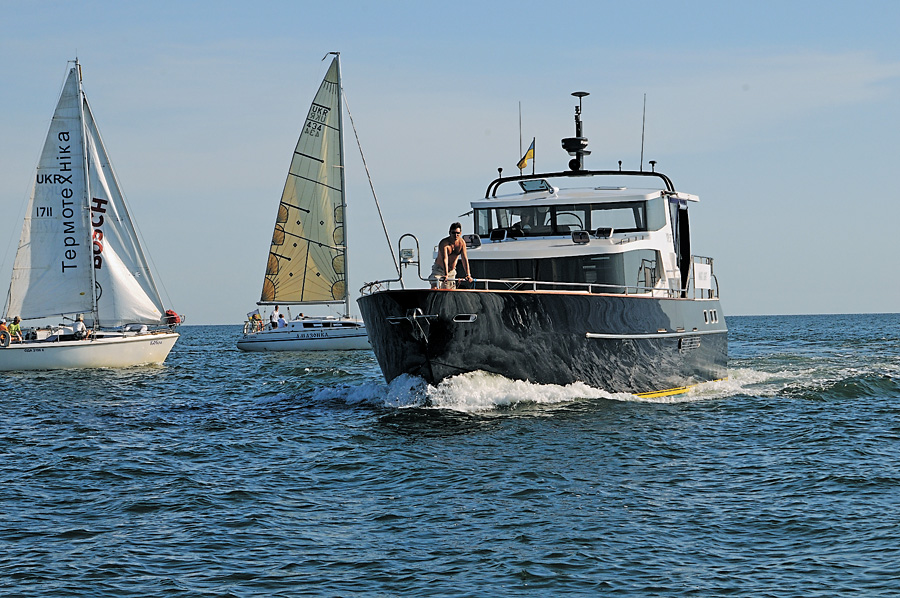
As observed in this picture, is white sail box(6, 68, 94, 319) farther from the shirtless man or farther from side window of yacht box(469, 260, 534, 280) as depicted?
the shirtless man

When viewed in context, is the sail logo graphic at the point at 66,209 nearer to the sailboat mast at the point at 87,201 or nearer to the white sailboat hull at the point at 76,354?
the sailboat mast at the point at 87,201

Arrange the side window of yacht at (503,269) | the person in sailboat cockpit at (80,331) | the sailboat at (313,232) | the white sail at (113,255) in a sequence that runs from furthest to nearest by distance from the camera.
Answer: the sailboat at (313,232) < the white sail at (113,255) < the person in sailboat cockpit at (80,331) < the side window of yacht at (503,269)

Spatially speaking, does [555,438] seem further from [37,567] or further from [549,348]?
[37,567]

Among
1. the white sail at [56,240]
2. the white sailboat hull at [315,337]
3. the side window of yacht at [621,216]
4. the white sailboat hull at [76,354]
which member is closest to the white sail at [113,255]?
the white sail at [56,240]

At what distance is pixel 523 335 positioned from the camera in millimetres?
16078

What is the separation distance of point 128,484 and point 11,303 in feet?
86.1

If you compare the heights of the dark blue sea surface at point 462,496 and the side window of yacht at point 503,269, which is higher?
the side window of yacht at point 503,269

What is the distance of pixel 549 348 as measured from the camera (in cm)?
1638

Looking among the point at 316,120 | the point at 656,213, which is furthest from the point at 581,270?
the point at 316,120

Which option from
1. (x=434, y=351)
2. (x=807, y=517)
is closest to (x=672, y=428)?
(x=434, y=351)

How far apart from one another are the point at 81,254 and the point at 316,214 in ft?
46.1

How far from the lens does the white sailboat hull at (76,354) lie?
3297 centimetres

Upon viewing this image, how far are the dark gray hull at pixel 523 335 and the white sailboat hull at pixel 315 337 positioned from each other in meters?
27.5

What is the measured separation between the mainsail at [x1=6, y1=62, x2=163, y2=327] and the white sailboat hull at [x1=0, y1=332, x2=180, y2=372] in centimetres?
198
